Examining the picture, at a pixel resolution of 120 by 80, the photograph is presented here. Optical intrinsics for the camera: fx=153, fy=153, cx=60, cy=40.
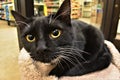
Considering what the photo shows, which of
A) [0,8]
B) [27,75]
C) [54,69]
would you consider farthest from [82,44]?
[0,8]

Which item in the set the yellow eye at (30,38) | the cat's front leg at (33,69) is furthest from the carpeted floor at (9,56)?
the yellow eye at (30,38)

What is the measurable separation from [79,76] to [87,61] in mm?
91

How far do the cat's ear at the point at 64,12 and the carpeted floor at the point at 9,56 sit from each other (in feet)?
3.65

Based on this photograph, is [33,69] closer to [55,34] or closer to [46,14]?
[55,34]

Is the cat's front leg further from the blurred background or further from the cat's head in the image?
the blurred background

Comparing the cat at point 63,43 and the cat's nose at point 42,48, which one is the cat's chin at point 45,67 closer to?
the cat at point 63,43

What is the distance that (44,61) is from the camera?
687mm

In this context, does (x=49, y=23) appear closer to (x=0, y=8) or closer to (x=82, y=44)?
(x=82, y=44)

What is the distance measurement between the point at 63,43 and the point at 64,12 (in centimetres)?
14

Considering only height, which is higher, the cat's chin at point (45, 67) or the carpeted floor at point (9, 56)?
the cat's chin at point (45, 67)

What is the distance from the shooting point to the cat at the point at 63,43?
648mm

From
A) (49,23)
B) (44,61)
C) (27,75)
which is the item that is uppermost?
(49,23)

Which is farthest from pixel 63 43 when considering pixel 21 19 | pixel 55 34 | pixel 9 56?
pixel 9 56

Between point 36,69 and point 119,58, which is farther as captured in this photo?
point 119,58
